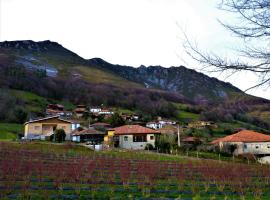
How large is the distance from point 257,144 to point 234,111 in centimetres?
4684

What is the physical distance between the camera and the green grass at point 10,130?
47000 mm

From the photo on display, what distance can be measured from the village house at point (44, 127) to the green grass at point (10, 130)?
189cm

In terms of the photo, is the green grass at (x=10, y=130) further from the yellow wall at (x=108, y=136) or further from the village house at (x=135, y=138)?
the village house at (x=135, y=138)

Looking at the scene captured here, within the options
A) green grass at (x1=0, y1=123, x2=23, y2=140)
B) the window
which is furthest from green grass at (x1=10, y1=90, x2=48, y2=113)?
the window

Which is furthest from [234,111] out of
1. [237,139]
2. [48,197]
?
[237,139]

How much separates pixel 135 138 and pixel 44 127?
13.9 m

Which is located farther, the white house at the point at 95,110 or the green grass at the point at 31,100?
the white house at the point at 95,110

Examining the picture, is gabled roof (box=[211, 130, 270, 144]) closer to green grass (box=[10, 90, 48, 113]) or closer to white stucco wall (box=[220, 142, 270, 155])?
white stucco wall (box=[220, 142, 270, 155])

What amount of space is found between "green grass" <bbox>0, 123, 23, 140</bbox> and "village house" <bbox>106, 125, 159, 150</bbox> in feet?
46.3

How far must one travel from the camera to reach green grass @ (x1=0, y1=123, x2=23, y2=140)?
47000 mm

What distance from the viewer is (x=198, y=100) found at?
6.92 metres

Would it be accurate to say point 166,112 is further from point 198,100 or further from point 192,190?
point 198,100

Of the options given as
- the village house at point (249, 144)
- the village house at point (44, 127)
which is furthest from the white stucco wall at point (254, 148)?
the village house at point (44, 127)

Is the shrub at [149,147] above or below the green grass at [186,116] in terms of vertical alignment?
below
